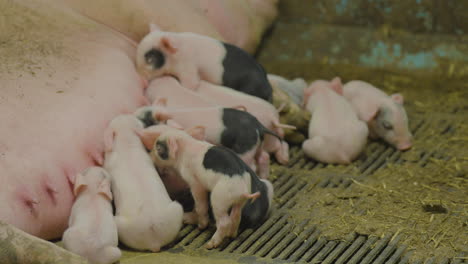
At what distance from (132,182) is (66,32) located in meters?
1.14

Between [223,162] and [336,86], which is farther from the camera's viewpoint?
[336,86]

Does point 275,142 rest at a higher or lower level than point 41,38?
lower

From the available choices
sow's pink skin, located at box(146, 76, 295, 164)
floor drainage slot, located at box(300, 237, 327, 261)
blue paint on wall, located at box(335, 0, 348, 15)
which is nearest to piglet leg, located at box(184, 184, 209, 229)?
floor drainage slot, located at box(300, 237, 327, 261)

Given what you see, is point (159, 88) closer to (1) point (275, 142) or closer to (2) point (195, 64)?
(2) point (195, 64)

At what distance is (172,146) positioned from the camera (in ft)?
11.4

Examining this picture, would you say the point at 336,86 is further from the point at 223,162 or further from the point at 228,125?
the point at 223,162

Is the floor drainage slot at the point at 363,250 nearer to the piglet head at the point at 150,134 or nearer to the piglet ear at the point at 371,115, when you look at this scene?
the piglet head at the point at 150,134

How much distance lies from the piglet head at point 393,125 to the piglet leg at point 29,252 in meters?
2.19

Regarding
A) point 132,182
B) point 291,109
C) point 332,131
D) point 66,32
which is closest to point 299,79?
point 291,109

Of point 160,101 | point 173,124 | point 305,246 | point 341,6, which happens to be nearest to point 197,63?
point 160,101

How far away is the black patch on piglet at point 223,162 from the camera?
130 inches

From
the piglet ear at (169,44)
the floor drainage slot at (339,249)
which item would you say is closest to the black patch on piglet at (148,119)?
the piglet ear at (169,44)

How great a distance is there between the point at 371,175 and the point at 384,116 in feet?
1.53

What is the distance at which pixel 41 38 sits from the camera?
4.00 metres
